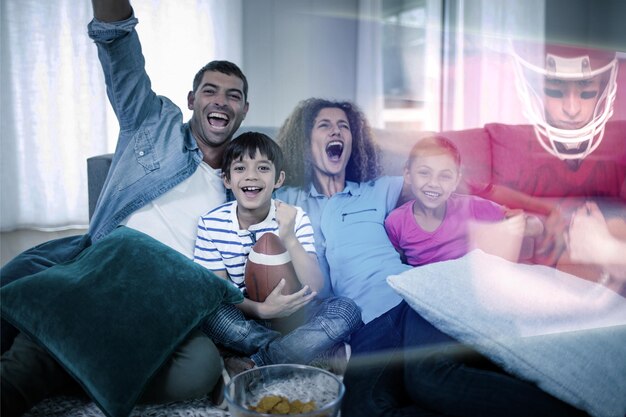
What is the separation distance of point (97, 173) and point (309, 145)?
52 cm

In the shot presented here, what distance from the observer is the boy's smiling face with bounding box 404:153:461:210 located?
3.30 feet

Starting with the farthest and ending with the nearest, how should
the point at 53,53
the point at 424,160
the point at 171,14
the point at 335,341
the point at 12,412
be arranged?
the point at 53,53
the point at 171,14
the point at 424,160
the point at 335,341
the point at 12,412

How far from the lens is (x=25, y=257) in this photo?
0.94 m

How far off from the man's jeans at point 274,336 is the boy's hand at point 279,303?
0.03m

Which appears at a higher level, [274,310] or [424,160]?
[424,160]

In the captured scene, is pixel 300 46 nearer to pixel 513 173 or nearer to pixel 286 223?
pixel 513 173

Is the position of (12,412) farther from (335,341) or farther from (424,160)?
(424,160)

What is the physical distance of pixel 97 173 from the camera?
4.05 ft

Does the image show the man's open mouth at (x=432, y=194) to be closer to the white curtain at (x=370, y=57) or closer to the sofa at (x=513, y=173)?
the sofa at (x=513, y=173)

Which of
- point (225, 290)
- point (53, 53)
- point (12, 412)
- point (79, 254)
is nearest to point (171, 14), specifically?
point (53, 53)

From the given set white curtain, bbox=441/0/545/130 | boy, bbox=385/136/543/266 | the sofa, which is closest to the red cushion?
the sofa

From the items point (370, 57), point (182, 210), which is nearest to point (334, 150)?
point (182, 210)

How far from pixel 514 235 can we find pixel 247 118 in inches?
22.0

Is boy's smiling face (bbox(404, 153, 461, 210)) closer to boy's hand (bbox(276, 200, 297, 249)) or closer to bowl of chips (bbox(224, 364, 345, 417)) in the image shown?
boy's hand (bbox(276, 200, 297, 249))
